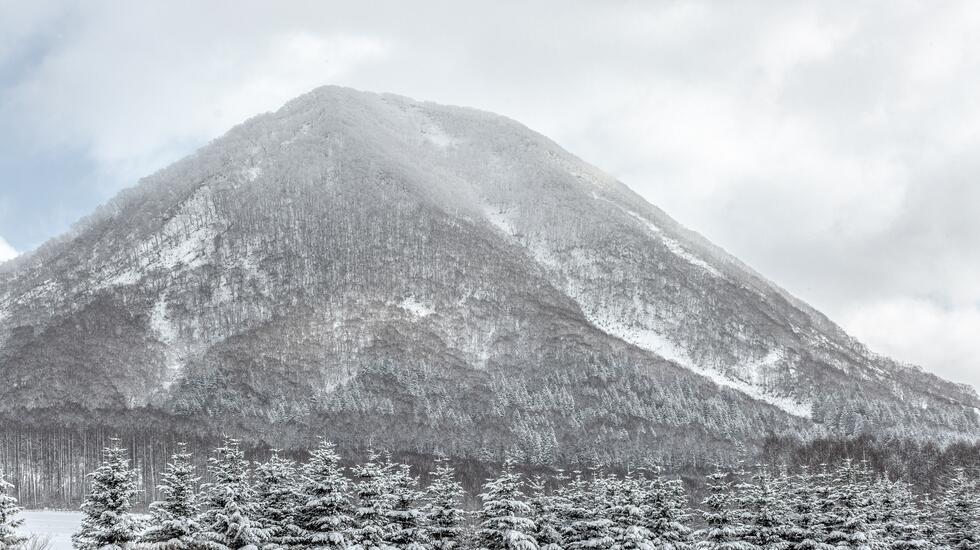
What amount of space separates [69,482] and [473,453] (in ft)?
303

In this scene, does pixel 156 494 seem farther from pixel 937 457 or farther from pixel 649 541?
pixel 937 457

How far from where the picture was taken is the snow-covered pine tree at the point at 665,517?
5256 cm

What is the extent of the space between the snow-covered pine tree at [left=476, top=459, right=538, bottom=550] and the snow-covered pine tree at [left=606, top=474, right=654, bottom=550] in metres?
6.84

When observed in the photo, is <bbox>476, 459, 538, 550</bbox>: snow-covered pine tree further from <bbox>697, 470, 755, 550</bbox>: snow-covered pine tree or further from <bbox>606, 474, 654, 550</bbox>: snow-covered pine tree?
<bbox>697, 470, 755, 550</bbox>: snow-covered pine tree

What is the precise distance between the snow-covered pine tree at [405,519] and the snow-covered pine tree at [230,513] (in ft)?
25.9

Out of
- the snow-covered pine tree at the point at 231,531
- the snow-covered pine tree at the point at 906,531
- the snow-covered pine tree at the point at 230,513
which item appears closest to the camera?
the snow-covered pine tree at the point at 231,531

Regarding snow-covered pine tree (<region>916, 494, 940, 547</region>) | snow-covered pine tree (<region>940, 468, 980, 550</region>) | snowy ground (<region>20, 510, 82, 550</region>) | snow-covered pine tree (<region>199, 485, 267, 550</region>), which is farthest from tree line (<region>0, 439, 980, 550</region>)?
snowy ground (<region>20, 510, 82, 550</region>)

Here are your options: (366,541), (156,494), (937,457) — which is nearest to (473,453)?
(156,494)

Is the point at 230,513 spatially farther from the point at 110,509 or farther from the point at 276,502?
the point at 110,509

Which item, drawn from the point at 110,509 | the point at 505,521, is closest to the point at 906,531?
the point at 505,521

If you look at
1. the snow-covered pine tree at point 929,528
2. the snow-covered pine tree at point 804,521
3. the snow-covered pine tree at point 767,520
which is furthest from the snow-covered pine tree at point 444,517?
the snow-covered pine tree at point 929,528

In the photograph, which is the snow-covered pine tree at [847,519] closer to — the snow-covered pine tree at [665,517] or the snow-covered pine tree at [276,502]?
the snow-covered pine tree at [665,517]

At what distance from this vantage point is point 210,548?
41.8m

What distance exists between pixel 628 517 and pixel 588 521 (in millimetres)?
2703
